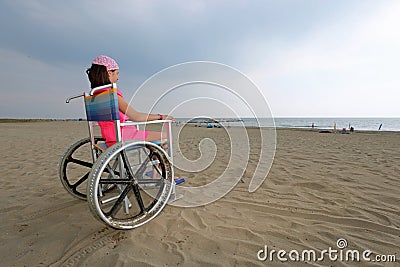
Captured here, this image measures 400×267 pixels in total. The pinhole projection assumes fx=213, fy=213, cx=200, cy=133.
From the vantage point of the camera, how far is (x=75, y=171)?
13.3 ft

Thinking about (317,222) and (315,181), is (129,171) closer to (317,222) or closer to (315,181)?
(317,222)

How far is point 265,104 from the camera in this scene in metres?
2.64

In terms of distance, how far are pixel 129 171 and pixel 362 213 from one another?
239cm

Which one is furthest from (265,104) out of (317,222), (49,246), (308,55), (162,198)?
(308,55)

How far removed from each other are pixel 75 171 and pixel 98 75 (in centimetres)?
278

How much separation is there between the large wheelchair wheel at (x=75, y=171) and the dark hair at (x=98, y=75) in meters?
0.73

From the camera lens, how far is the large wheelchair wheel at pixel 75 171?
7.77ft

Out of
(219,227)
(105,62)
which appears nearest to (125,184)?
(219,227)

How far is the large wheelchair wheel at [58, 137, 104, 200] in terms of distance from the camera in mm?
2369

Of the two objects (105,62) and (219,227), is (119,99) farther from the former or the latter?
(219,227)

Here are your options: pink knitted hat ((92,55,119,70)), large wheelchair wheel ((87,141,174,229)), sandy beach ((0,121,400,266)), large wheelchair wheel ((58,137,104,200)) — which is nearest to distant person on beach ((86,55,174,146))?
pink knitted hat ((92,55,119,70))

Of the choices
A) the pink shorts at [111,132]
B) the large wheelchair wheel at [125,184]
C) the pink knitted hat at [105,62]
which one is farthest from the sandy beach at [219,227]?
the pink knitted hat at [105,62]

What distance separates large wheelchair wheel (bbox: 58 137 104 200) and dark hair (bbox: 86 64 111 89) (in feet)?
2.40

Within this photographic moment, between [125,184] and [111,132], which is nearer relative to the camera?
[125,184]
